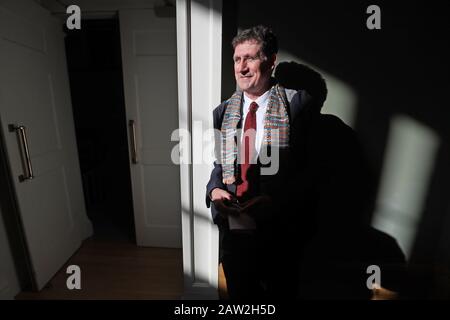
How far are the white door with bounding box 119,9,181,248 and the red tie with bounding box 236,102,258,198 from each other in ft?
3.26

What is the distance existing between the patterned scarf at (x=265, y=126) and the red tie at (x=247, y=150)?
4 cm

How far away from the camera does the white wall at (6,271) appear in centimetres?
145

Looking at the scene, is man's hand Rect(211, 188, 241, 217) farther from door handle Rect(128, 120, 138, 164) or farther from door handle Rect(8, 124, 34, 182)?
door handle Rect(8, 124, 34, 182)

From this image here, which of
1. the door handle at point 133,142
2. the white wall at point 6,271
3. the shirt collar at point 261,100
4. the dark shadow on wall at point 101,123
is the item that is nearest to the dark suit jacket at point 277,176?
the shirt collar at point 261,100

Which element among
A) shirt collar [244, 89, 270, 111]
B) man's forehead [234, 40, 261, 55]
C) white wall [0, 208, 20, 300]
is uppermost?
man's forehead [234, 40, 261, 55]

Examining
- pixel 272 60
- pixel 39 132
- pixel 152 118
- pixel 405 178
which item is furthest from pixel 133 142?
pixel 405 178

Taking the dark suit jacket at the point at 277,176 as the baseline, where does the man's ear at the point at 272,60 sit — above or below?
above

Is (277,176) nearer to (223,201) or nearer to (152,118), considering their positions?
(223,201)

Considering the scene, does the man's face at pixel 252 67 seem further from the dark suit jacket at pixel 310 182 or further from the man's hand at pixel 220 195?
the man's hand at pixel 220 195

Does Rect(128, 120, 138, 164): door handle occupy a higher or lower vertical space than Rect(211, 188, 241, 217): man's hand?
higher

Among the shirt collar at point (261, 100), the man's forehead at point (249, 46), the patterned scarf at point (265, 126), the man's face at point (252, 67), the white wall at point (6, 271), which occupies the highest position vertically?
the man's forehead at point (249, 46)

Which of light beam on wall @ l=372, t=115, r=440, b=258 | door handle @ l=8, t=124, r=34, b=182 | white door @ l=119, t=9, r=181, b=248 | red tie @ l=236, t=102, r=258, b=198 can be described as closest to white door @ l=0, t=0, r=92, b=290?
door handle @ l=8, t=124, r=34, b=182

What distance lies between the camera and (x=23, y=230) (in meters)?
1.46

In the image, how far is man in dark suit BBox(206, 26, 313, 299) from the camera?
97cm
